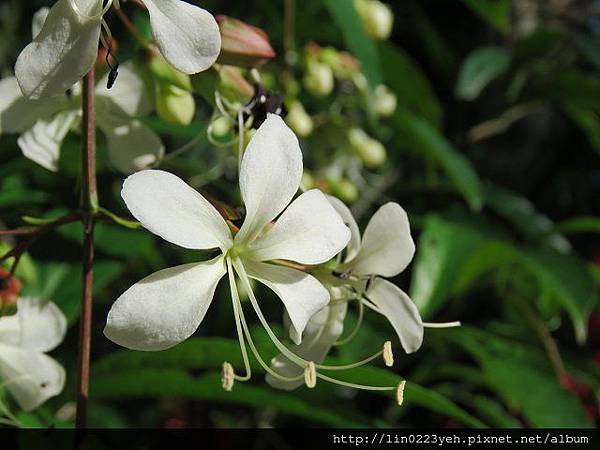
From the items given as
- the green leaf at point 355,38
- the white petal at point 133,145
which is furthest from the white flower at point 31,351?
the green leaf at point 355,38

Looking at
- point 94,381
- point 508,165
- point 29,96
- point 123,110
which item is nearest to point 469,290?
point 508,165

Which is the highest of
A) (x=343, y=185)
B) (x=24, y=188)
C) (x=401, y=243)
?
(x=401, y=243)

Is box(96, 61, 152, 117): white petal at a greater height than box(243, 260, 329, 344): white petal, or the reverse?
box(96, 61, 152, 117): white petal

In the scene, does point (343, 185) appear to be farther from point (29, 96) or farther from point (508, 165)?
point (29, 96)

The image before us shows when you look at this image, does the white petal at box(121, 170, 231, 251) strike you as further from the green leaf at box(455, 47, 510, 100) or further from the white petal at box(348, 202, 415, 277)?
the green leaf at box(455, 47, 510, 100)

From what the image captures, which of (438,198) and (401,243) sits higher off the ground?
(401,243)

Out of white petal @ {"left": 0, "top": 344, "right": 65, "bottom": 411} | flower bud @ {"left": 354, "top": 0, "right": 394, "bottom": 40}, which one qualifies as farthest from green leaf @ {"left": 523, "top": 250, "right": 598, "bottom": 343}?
white petal @ {"left": 0, "top": 344, "right": 65, "bottom": 411}

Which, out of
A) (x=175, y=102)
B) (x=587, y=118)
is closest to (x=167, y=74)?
(x=175, y=102)
